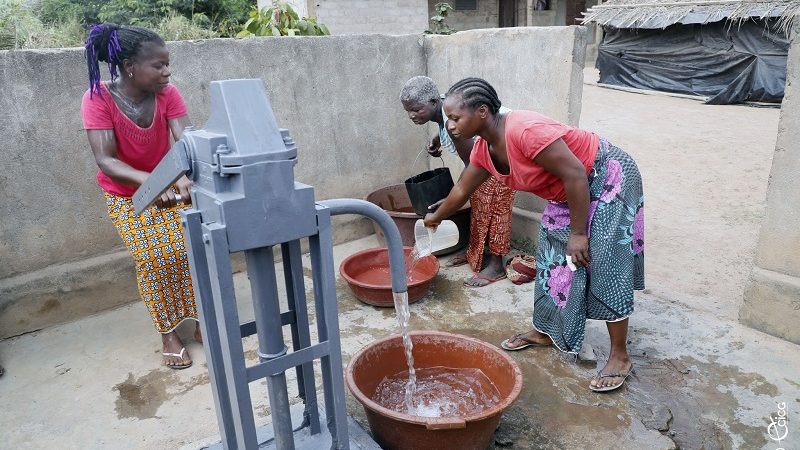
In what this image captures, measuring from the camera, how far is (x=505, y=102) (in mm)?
3746

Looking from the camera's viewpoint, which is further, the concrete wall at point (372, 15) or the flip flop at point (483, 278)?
the concrete wall at point (372, 15)

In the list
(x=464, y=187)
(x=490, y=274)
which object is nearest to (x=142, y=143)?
(x=464, y=187)

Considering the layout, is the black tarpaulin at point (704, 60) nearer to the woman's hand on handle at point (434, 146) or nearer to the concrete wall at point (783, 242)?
the concrete wall at point (783, 242)

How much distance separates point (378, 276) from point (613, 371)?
1647 mm

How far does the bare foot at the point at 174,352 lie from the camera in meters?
2.75

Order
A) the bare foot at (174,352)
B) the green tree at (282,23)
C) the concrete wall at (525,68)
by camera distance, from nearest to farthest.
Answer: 1. the bare foot at (174,352)
2. the concrete wall at (525,68)
3. the green tree at (282,23)

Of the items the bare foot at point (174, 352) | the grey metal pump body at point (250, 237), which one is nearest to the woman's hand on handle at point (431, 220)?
the grey metal pump body at point (250, 237)

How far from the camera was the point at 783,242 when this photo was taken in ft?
8.75

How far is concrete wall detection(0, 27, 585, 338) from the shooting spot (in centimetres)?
298

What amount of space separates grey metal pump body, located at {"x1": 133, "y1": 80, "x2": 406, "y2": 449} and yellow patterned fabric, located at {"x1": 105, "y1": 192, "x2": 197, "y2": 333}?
126 cm

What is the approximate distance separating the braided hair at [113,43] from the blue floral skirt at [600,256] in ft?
6.25

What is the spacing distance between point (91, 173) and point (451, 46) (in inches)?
101

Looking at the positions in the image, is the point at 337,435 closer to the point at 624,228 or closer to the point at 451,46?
the point at 624,228

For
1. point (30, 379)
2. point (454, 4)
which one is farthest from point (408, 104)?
point (454, 4)
